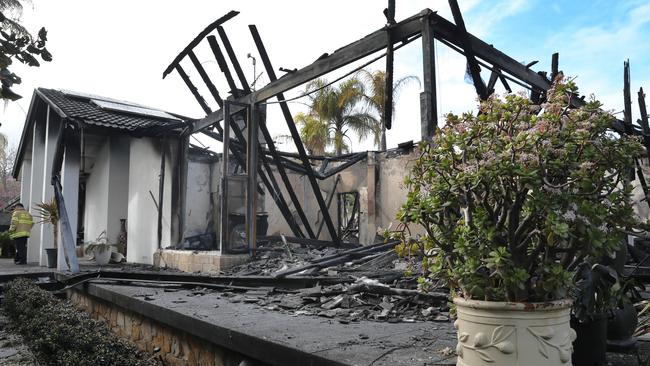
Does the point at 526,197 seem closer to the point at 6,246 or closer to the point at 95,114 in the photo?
the point at 95,114

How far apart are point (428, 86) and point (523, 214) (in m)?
3.80

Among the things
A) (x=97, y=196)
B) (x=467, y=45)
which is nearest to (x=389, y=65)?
(x=467, y=45)

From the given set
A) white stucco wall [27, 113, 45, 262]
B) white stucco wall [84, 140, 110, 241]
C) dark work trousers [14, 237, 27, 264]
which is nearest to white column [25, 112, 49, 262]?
white stucco wall [27, 113, 45, 262]

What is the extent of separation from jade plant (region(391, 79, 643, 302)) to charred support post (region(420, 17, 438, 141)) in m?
3.31

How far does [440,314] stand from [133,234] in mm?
10130

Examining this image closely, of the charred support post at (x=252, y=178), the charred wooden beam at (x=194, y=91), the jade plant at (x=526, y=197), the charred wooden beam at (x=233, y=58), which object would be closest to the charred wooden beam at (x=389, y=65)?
the charred support post at (x=252, y=178)

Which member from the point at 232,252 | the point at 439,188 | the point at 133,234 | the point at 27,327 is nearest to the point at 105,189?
the point at 133,234

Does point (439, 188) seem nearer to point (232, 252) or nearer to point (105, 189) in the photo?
point (232, 252)

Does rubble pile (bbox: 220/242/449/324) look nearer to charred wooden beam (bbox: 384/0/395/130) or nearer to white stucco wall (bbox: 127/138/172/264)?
charred wooden beam (bbox: 384/0/395/130)

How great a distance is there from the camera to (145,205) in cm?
1223

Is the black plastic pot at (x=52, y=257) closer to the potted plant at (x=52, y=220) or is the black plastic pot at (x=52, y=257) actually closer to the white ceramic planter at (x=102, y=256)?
the potted plant at (x=52, y=220)

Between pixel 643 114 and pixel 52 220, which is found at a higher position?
pixel 643 114

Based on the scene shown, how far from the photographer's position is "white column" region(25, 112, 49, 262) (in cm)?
1397

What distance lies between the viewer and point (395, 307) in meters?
4.45
